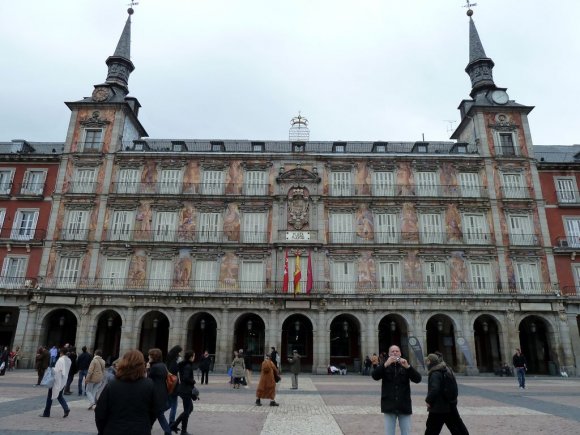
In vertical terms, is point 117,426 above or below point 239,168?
below

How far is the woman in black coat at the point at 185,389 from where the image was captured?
888 centimetres

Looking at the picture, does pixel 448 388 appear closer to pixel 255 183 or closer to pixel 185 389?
pixel 185 389

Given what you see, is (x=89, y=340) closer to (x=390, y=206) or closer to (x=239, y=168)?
(x=239, y=168)

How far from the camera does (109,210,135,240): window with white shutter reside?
3200 cm

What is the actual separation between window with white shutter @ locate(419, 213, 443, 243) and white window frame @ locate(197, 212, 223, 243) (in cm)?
1550

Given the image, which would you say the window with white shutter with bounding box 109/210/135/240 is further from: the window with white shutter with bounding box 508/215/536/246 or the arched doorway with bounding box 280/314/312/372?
the window with white shutter with bounding box 508/215/536/246

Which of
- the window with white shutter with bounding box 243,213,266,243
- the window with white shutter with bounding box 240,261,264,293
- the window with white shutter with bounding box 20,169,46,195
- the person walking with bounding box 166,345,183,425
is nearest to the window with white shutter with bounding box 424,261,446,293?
the window with white shutter with bounding box 240,261,264,293

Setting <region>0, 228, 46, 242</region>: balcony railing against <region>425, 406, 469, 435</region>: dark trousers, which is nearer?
<region>425, 406, 469, 435</region>: dark trousers

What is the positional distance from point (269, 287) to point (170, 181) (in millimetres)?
11801

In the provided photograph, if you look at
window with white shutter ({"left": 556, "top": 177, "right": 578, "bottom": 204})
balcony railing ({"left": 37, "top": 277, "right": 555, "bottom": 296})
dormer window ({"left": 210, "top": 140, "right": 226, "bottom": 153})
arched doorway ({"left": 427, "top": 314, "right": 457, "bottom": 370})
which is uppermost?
dormer window ({"left": 210, "top": 140, "right": 226, "bottom": 153})

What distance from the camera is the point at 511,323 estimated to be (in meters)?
29.2

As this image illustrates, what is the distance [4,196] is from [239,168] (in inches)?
734

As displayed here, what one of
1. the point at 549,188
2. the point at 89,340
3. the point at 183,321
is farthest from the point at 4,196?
the point at 549,188

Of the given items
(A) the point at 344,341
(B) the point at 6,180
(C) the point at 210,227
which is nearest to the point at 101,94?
(B) the point at 6,180
